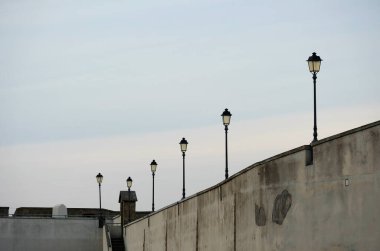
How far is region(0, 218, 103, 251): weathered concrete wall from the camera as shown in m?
64.3

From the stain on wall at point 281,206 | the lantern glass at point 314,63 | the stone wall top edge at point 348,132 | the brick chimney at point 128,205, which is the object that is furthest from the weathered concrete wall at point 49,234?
the stone wall top edge at point 348,132

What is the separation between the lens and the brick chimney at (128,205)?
184 ft

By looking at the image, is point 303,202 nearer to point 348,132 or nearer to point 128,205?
point 348,132

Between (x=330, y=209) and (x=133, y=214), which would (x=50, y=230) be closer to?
(x=133, y=214)

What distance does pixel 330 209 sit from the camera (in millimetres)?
→ 19250

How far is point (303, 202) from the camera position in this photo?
20.8 meters

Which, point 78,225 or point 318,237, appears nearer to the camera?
point 318,237

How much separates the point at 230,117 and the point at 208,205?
2.96 metres

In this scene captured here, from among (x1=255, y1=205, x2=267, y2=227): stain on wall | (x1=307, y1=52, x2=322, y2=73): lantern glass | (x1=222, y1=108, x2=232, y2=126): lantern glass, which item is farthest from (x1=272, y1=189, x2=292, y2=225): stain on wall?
(x1=222, y1=108, x2=232, y2=126): lantern glass

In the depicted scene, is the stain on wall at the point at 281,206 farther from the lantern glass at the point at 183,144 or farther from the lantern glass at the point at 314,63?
the lantern glass at the point at 183,144

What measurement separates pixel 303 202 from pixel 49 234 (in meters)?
46.2

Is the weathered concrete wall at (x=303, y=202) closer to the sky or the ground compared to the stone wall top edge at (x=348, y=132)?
closer to the ground

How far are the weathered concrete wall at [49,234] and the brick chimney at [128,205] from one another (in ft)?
30.0

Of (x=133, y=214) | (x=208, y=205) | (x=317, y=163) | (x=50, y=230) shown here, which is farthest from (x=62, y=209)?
(x=317, y=163)
